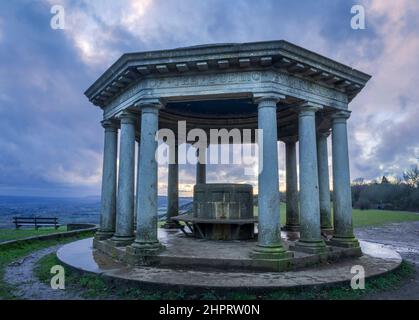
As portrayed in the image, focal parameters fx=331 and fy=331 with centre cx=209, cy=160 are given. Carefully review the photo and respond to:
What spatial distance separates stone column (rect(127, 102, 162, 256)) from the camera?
11.0 metres

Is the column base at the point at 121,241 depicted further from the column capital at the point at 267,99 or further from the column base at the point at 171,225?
the column capital at the point at 267,99

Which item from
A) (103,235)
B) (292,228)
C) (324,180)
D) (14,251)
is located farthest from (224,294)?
(14,251)

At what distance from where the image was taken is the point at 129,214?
12578mm

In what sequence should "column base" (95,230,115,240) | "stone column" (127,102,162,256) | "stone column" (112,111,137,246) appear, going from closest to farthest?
"stone column" (127,102,162,256)
"stone column" (112,111,137,246)
"column base" (95,230,115,240)

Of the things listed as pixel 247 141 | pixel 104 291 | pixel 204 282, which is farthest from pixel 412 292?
pixel 247 141

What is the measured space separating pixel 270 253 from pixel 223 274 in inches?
65.5

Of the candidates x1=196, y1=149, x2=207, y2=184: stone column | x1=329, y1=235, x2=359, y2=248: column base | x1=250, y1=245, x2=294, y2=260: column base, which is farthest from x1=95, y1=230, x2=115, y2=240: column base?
x1=329, y1=235, x2=359, y2=248: column base

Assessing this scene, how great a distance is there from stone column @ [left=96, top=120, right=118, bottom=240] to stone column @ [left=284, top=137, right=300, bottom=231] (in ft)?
31.5

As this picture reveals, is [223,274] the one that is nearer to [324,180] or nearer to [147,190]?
[147,190]

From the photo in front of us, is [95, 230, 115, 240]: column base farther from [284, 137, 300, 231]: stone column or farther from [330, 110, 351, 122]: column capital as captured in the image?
[330, 110, 351, 122]: column capital

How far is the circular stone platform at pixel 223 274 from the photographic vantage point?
8.30m

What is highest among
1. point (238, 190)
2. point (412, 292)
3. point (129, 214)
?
point (238, 190)

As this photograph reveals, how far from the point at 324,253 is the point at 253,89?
19.8 ft
